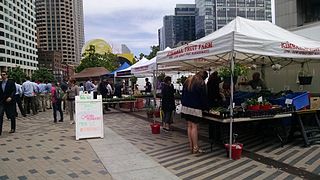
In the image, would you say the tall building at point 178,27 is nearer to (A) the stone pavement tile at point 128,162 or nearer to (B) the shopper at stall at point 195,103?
(B) the shopper at stall at point 195,103

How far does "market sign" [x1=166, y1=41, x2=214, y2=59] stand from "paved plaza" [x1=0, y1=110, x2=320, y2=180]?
2.21m

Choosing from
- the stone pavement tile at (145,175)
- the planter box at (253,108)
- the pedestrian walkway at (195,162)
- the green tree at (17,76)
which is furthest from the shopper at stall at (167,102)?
the green tree at (17,76)

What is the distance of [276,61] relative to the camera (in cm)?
1135

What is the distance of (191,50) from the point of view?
8.02m

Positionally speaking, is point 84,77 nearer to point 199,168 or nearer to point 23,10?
point 199,168

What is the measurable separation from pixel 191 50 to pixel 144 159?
9.30 feet

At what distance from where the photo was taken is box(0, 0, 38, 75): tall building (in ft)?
344

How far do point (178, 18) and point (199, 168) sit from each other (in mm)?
59076

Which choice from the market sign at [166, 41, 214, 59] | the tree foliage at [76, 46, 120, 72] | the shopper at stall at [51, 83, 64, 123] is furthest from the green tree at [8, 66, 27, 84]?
the tree foliage at [76, 46, 120, 72]

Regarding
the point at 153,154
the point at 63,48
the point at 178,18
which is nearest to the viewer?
the point at 153,154

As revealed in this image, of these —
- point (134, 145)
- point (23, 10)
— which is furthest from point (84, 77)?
point (23, 10)

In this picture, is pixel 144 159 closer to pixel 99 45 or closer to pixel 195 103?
pixel 195 103

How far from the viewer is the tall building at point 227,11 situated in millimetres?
42312

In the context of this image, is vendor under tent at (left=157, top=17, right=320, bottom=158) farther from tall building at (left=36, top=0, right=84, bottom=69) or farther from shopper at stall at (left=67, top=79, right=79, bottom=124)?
tall building at (left=36, top=0, right=84, bottom=69)
